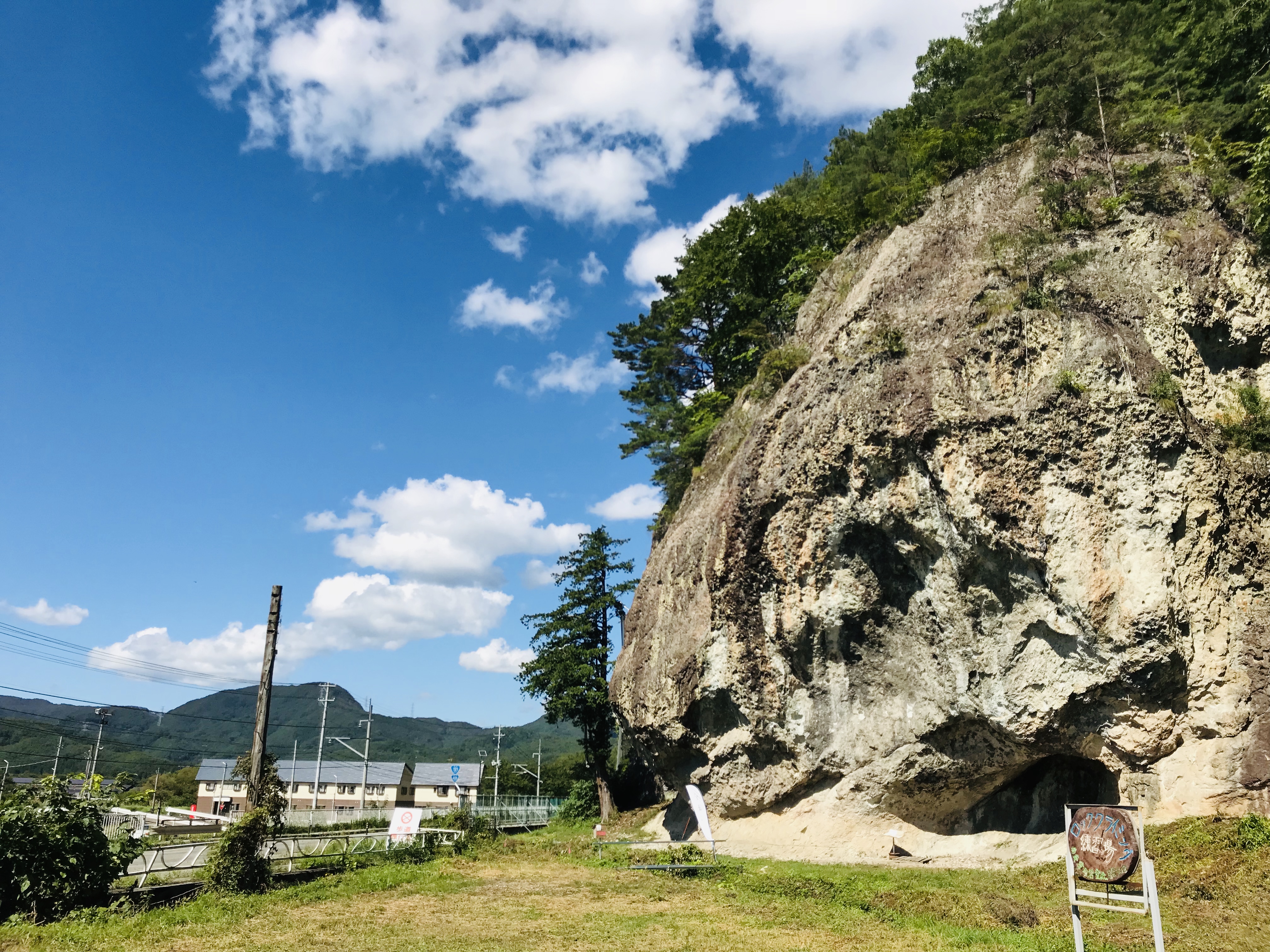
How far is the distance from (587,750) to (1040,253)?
30.1 metres

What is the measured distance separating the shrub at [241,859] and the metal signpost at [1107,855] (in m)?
16.1

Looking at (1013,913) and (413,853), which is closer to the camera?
(1013,913)

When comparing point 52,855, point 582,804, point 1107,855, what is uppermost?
point 1107,855

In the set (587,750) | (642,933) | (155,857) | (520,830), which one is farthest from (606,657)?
(642,933)

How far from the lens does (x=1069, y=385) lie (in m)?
18.5

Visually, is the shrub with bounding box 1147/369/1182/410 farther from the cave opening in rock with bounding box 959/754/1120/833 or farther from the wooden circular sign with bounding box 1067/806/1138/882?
the wooden circular sign with bounding box 1067/806/1138/882

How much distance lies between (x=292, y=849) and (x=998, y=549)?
69.7ft

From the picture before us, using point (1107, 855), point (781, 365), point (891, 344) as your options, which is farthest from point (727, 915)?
point (781, 365)

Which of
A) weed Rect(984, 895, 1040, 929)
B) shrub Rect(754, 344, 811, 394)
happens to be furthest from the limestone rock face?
weed Rect(984, 895, 1040, 929)

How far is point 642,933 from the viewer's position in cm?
1310

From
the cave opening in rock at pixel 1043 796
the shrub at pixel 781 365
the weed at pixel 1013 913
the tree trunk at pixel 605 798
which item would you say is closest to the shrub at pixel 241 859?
the weed at pixel 1013 913

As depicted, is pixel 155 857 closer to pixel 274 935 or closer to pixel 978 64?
pixel 274 935

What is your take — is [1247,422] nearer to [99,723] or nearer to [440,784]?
[440,784]

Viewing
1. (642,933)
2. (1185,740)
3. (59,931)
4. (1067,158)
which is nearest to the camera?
(59,931)
